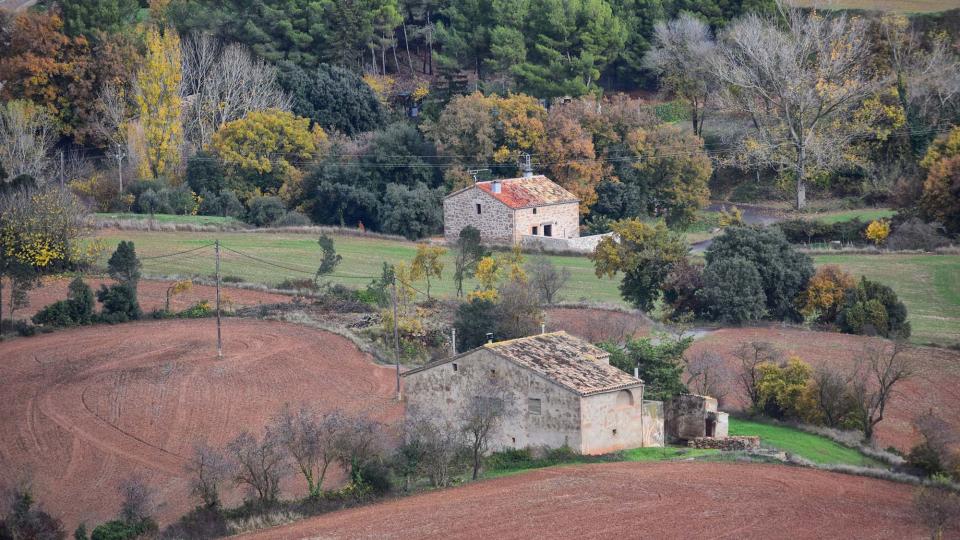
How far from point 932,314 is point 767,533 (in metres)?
27.3

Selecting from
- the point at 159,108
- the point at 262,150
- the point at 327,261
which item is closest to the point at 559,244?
the point at 327,261

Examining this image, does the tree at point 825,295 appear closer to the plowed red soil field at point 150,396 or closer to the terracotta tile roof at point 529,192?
the plowed red soil field at point 150,396

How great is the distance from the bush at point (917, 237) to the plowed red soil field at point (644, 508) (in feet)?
102

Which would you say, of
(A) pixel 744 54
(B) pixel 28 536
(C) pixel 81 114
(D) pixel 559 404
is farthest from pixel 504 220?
(B) pixel 28 536

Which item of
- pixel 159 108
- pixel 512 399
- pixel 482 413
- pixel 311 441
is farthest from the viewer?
pixel 159 108

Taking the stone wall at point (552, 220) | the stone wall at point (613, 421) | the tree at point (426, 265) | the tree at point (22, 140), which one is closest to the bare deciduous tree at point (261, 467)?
the stone wall at point (613, 421)

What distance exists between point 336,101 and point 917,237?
32257mm

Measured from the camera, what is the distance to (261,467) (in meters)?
36.7

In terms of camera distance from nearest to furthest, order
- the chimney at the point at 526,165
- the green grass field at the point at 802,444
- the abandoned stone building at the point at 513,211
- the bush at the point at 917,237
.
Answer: the green grass field at the point at 802,444 → the bush at the point at 917,237 → the abandoned stone building at the point at 513,211 → the chimney at the point at 526,165

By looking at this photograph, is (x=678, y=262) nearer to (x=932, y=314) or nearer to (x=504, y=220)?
(x=932, y=314)

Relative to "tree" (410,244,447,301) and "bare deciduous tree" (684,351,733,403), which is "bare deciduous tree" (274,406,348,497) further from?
"tree" (410,244,447,301)

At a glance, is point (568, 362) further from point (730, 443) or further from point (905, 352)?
point (905, 352)

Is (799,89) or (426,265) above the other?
(799,89)

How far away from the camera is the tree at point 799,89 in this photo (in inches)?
3078
